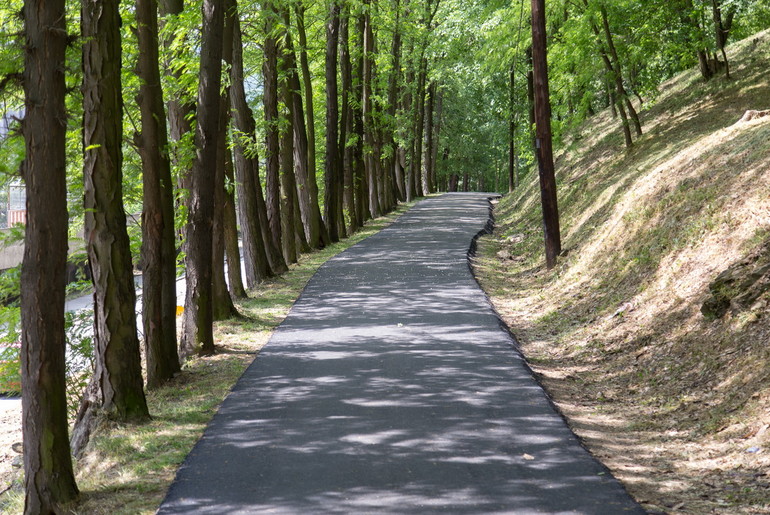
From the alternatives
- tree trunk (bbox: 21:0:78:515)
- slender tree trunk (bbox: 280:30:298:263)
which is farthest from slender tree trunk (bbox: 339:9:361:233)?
tree trunk (bbox: 21:0:78:515)

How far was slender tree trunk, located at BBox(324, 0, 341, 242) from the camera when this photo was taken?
77.4 feet

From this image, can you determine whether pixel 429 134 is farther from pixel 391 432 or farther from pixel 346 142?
pixel 391 432

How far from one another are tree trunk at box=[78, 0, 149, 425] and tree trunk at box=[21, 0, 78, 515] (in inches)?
53.7

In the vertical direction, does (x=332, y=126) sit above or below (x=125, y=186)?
above

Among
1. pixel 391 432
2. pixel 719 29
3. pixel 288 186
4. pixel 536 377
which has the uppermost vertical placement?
pixel 719 29

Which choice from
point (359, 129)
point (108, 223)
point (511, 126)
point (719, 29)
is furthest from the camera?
point (511, 126)

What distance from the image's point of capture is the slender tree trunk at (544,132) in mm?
15828

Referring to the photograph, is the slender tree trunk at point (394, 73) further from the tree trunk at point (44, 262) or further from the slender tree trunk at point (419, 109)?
the tree trunk at point (44, 262)

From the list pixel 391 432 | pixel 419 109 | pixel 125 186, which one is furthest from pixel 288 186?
pixel 419 109

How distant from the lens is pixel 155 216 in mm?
9398

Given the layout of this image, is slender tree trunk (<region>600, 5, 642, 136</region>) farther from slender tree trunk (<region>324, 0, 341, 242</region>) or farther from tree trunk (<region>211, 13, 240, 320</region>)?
tree trunk (<region>211, 13, 240, 320</region>)

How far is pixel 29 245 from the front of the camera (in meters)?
6.08

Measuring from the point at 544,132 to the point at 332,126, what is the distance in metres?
10.00

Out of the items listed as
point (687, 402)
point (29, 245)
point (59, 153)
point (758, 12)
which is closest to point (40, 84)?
point (59, 153)
